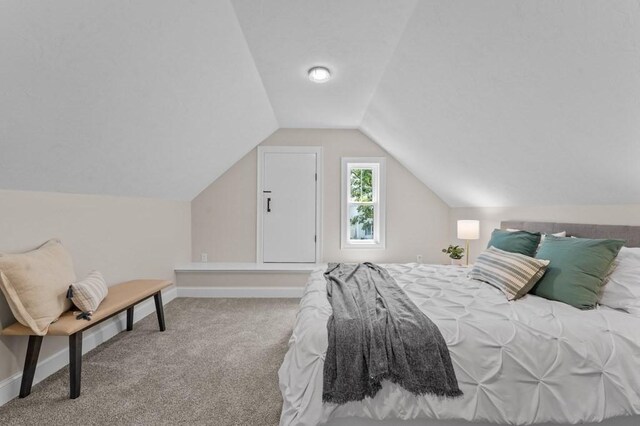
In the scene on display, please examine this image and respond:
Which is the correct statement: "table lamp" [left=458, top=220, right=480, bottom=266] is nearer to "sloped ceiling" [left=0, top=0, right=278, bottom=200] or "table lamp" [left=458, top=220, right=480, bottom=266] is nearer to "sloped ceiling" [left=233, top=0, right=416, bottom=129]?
"sloped ceiling" [left=233, top=0, right=416, bottom=129]

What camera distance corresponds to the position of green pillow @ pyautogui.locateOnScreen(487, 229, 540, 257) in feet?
7.26

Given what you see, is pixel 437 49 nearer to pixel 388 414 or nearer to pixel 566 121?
pixel 566 121

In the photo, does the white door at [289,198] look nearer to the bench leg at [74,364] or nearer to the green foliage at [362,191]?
the green foliage at [362,191]

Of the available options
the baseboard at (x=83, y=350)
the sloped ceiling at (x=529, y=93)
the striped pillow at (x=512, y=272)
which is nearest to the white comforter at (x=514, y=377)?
the striped pillow at (x=512, y=272)

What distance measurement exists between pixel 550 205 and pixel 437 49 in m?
1.74

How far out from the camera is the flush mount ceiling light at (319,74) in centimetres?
252

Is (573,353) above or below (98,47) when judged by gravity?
below

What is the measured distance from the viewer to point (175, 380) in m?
1.97

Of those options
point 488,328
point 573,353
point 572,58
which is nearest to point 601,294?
point 573,353

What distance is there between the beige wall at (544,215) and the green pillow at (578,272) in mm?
405

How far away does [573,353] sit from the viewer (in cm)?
130

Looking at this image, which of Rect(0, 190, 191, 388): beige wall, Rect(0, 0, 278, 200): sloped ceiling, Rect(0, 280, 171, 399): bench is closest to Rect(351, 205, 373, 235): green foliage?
Rect(0, 0, 278, 200): sloped ceiling

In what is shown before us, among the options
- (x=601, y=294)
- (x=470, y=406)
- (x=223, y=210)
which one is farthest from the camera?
(x=223, y=210)

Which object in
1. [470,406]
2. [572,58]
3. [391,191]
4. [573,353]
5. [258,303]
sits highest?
[572,58]
